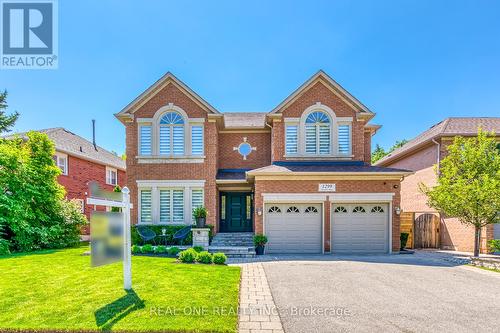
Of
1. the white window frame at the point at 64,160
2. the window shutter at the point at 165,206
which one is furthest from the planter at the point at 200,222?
the white window frame at the point at 64,160

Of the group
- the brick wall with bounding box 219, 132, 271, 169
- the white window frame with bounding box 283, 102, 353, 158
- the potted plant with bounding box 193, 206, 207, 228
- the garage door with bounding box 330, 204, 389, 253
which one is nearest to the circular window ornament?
the brick wall with bounding box 219, 132, 271, 169

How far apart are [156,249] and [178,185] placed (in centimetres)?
388

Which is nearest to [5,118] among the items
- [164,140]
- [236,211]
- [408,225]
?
[164,140]

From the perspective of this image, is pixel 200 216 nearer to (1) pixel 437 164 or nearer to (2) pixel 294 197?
(2) pixel 294 197

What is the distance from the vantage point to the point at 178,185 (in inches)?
572

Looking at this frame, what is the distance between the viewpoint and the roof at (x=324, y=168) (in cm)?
1291

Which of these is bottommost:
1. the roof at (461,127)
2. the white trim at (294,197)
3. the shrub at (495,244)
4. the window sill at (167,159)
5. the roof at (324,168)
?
the shrub at (495,244)

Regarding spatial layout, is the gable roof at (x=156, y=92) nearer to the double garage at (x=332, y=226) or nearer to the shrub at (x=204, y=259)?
the double garage at (x=332, y=226)

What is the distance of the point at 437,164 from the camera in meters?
14.6

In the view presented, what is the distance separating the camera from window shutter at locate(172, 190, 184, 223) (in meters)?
14.5

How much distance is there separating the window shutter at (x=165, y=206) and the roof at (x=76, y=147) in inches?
358

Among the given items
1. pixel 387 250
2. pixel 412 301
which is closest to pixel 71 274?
pixel 412 301

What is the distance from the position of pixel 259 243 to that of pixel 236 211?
384 cm

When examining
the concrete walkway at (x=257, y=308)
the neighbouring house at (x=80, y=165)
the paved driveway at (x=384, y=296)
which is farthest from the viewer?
the neighbouring house at (x=80, y=165)
